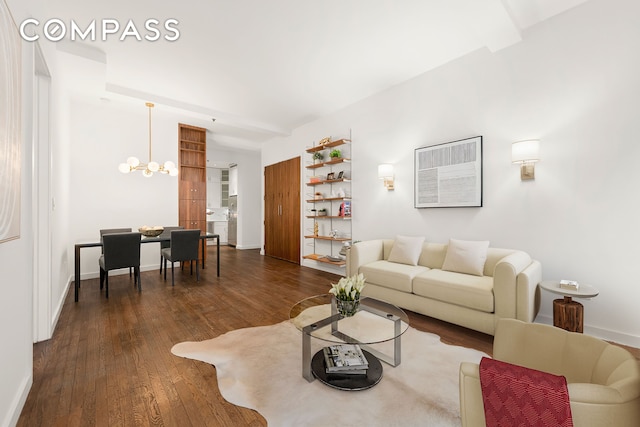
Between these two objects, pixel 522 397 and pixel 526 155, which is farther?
pixel 526 155

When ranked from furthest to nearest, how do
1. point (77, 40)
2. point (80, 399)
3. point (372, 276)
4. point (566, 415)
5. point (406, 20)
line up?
1. point (372, 276)
2. point (77, 40)
3. point (406, 20)
4. point (80, 399)
5. point (566, 415)

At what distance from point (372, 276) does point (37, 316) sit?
3.29 meters

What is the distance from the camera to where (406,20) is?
110 inches

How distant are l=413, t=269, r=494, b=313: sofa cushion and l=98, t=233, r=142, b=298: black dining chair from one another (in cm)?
370

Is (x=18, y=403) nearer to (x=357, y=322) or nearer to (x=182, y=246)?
(x=357, y=322)

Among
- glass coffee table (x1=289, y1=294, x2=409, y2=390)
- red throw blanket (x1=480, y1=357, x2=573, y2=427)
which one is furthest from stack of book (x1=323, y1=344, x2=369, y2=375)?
red throw blanket (x1=480, y1=357, x2=573, y2=427)

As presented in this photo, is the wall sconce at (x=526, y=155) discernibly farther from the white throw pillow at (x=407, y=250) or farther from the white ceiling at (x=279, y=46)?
the white throw pillow at (x=407, y=250)

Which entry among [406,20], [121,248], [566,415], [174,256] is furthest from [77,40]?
[566,415]

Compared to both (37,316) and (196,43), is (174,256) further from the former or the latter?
(196,43)

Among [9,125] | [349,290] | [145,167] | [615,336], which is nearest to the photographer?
[9,125]

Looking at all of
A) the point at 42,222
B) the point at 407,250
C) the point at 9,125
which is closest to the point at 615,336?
the point at 407,250

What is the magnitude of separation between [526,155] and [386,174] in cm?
174

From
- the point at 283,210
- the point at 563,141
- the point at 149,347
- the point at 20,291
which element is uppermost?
the point at 563,141

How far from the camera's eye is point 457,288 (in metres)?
2.67
